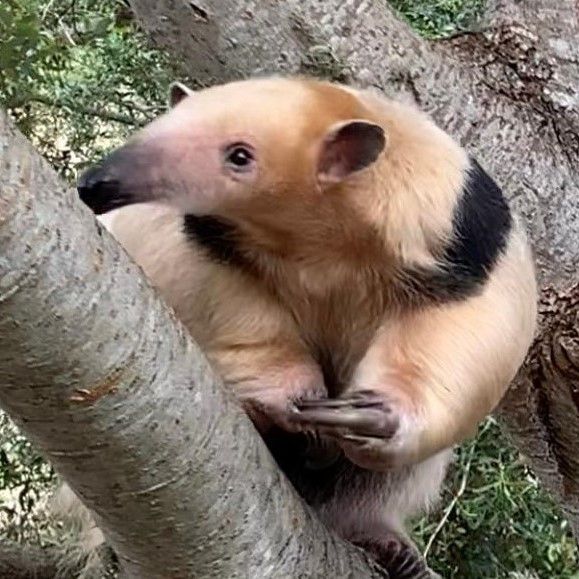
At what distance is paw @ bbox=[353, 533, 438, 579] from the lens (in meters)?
1.62

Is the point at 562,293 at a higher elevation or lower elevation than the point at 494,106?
lower

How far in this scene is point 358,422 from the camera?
1.31 metres

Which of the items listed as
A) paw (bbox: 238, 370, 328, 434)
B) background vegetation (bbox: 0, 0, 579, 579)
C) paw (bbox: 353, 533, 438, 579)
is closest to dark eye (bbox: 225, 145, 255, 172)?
paw (bbox: 238, 370, 328, 434)

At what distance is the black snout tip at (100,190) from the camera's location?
1.26 m

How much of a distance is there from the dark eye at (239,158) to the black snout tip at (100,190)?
132mm

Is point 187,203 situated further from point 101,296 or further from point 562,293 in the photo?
point 562,293

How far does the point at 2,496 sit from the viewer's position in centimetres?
309

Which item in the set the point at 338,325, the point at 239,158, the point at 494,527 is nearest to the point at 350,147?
the point at 239,158

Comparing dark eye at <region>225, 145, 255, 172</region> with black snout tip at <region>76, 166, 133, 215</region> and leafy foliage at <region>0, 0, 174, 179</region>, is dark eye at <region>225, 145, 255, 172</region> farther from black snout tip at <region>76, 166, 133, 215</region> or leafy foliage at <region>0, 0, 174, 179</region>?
leafy foliage at <region>0, 0, 174, 179</region>

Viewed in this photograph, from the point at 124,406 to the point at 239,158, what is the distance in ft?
1.22

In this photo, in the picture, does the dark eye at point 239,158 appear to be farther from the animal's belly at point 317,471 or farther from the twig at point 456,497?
the twig at point 456,497

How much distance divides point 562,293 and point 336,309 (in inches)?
21.9

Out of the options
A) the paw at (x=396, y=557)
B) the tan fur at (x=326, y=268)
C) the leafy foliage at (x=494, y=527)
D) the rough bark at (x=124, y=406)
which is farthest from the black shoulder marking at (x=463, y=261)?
the leafy foliage at (x=494, y=527)

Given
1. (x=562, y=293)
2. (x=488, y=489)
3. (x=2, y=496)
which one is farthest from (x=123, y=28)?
(x=562, y=293)
